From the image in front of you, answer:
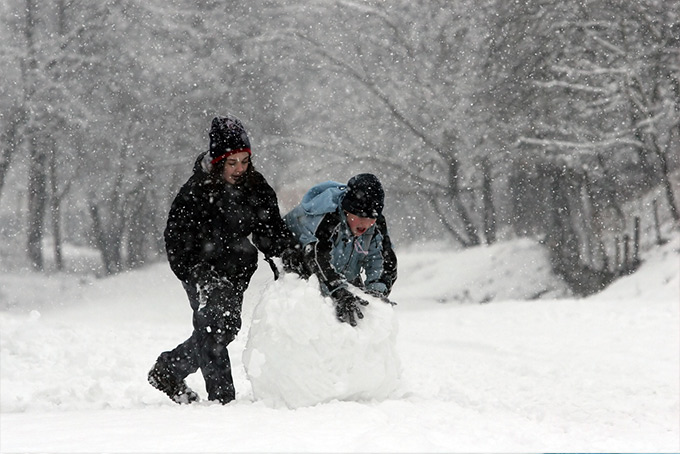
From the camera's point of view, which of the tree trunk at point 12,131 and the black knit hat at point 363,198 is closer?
the black knit hat at point 363,198

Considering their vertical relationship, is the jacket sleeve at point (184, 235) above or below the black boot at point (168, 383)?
above

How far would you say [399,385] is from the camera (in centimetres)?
486

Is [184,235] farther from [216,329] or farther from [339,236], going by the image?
[339,236]

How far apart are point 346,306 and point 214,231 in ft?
2.94

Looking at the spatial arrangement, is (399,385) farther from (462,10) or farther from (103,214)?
(103,214)

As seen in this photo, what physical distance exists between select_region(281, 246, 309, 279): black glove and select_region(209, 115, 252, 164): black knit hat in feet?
2.11

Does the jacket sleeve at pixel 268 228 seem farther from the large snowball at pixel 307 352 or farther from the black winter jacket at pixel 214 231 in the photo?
the large snowball at pixel 307 352

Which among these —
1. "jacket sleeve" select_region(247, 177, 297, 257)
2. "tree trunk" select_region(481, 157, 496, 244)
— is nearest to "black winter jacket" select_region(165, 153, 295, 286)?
"jacket sleeve" select_region(247, 177, 297, 257)

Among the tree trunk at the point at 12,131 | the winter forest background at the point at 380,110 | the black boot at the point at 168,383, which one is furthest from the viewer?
the tree trunk at the point at 12,131

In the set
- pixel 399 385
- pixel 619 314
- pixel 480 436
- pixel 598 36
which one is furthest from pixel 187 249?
pixel 598 36

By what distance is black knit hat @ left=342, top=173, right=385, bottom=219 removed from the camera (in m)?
4.67

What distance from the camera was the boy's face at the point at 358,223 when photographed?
4.75 m

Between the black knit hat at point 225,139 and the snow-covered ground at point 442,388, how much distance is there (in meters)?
0.78

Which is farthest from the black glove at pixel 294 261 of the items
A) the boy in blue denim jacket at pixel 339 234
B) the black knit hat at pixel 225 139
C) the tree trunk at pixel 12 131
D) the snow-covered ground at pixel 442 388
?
the tree trunk at pixel 12 131
